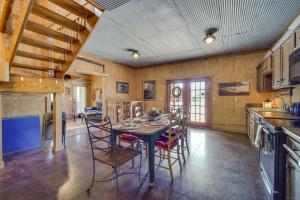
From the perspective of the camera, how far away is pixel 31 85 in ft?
9.27

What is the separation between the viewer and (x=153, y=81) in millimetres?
6500

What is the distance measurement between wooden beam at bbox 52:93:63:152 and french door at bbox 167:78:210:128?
349 centimetres

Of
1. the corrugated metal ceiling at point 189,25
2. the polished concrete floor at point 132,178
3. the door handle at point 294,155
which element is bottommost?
the polished concrete floor at point 132,178

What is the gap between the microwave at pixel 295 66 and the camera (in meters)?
1.85

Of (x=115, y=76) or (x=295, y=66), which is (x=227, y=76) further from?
(x=115, y=76)

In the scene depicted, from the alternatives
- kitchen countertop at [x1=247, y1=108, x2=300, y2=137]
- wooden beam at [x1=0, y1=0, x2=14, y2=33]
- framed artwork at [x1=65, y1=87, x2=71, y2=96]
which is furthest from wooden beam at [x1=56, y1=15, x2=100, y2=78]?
framed artwork at [x1=65, y1=87, x2=71, y2=96]

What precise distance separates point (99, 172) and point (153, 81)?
474 cm

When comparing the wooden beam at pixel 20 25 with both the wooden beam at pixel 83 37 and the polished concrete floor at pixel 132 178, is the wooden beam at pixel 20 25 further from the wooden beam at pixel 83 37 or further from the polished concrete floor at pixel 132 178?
the polished concrete floor at pixel 132 178

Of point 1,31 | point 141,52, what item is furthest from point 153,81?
point 1,31

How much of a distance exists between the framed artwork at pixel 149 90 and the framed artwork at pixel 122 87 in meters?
0.84

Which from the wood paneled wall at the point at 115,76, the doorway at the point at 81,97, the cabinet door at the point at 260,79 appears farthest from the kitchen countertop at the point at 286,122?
the doorway at the point at 81,97

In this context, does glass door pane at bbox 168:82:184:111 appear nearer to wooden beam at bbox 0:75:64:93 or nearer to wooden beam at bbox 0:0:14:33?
wooden beam at bbox 0:75:64:93

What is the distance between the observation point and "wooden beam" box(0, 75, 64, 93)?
255 cm

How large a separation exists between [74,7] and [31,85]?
1745 millimetres
